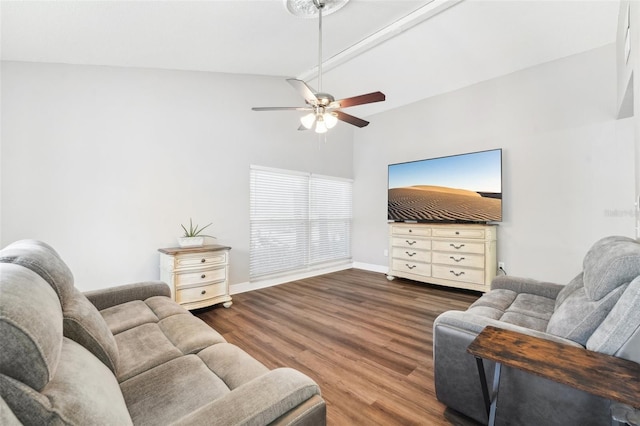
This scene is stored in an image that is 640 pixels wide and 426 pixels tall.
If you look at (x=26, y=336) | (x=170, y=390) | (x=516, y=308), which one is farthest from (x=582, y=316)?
(x=26, y=336)

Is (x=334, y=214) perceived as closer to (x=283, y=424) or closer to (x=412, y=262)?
(x=412, y=262)

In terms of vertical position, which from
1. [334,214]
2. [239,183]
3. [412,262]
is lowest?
[412,262]

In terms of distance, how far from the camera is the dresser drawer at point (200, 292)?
3.11 meters

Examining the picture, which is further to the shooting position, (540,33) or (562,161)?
(562,161)

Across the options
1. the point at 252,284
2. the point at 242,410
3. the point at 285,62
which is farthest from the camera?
the point at 252,284

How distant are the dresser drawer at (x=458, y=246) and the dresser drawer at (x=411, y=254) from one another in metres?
0.19

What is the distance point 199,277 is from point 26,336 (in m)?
2.75

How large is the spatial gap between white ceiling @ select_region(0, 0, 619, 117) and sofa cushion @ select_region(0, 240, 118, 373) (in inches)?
83.6

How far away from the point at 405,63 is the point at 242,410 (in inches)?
177

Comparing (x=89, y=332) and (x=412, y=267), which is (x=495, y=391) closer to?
(x=89, y=332)

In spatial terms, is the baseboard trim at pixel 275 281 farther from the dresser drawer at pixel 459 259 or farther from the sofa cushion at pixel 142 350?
the sofa cushion at pixel 142 350

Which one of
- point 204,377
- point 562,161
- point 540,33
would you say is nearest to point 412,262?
point 562,161

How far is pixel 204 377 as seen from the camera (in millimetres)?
1247

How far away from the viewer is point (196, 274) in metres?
3.20
